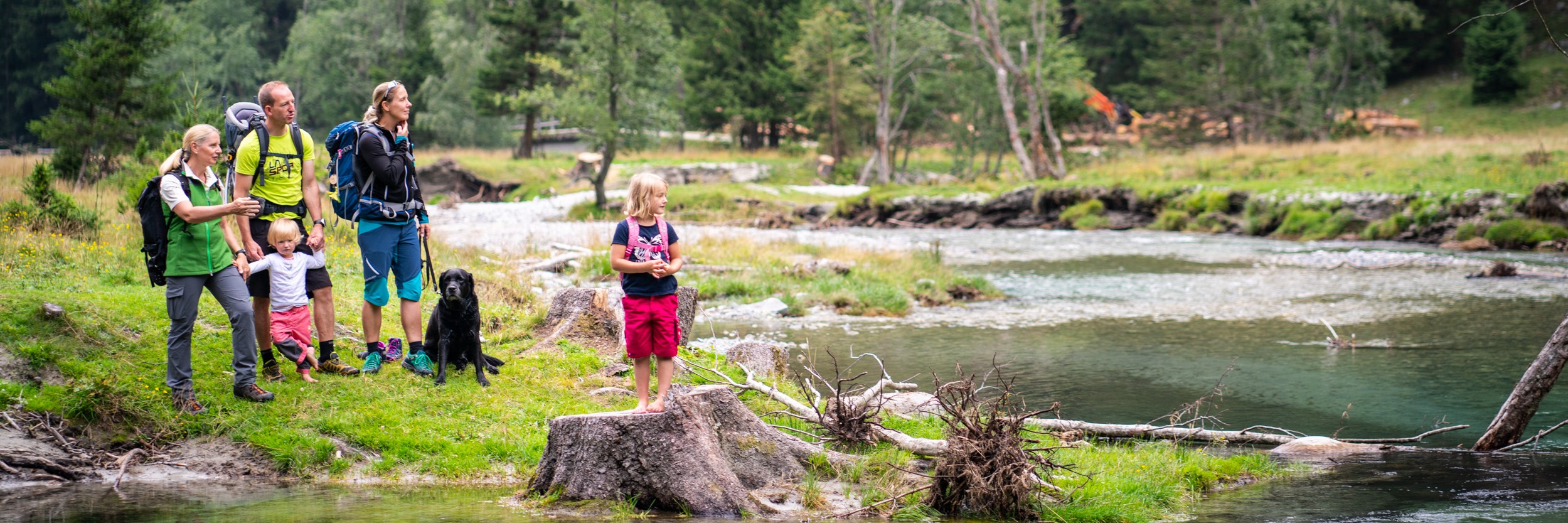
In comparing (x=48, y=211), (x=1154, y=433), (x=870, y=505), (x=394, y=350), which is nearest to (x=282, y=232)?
(x=394, y=350)

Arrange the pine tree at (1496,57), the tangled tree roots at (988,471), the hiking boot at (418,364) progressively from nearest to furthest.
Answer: the tangled tree roots at (988,471) → the hiking boot at (418,364) → the pine tree at (1496,57)

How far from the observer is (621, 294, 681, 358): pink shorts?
582 centimetres

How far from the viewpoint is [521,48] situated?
144ft

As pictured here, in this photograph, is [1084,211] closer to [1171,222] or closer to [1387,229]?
[1171,222]

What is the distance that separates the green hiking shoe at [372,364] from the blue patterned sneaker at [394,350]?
312mm

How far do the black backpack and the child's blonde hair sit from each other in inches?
26.3

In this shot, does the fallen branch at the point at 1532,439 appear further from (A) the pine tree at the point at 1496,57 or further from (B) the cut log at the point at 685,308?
(A) the pine tree at the point at 1496,57

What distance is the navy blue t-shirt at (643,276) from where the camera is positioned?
18.9 feet

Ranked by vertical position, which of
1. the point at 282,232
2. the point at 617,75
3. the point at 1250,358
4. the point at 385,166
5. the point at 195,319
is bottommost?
the point at 1250,358

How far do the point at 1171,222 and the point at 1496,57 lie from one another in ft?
90.1

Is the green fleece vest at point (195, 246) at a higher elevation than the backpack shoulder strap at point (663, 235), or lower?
lower

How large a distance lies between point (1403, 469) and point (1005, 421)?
356 cm

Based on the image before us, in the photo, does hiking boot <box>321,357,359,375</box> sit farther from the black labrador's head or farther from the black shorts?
the black labrador's head

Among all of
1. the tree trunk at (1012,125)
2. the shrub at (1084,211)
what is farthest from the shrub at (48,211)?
the tree trunk at (1012,125)
